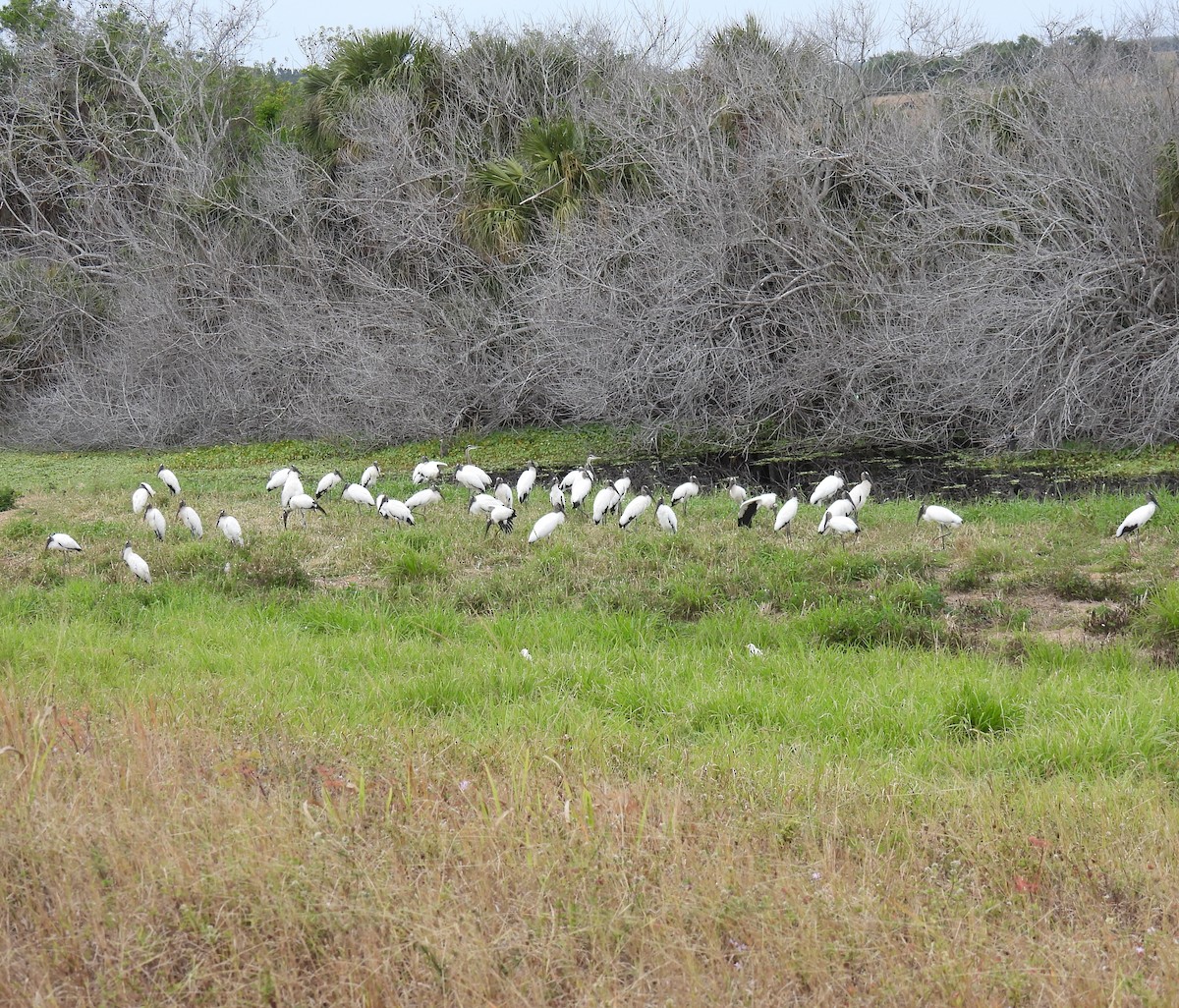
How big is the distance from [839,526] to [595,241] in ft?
36.6

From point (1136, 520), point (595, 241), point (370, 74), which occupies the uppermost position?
point (370, 74)

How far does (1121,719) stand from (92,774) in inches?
169

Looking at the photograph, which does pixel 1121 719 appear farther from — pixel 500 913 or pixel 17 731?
pixel 17 731

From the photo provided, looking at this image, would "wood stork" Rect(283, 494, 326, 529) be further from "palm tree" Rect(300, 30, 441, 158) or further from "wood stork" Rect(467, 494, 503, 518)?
"palm tree" Rect(300, 30, 441, 158)

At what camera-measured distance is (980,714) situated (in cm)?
583

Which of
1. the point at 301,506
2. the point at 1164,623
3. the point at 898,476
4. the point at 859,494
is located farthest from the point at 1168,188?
the point at 301,506

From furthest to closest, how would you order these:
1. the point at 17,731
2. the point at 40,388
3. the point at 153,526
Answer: the point at 40,388 < the point at 153,526 < the point at 17,731

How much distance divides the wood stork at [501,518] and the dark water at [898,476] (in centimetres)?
514

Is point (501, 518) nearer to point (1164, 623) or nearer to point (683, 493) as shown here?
point (683, 493)

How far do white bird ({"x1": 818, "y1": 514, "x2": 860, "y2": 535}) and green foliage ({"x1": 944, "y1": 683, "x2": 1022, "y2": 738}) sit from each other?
431 centimetres

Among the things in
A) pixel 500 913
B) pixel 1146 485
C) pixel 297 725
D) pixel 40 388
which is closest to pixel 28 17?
pixel 40 388

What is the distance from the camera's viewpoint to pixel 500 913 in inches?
140

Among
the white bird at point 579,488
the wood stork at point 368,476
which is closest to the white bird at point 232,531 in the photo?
the white bird at point 579,488

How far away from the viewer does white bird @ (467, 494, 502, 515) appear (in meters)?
11.5
